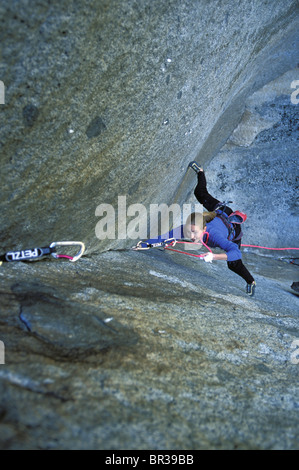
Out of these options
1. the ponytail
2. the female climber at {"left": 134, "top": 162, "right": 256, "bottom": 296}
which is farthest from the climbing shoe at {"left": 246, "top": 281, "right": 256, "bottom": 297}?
the ponytail

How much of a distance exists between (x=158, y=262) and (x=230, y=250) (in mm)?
750

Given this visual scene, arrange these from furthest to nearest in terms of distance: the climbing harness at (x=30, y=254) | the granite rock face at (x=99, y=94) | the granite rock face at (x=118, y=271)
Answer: the climbing harness at (x=30, y=254)
the granite rock face at (x=99, y=94)
the granite rock face at (x=118, y=271)

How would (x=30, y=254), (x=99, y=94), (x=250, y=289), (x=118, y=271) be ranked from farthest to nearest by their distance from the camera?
(x=250, y=289), (x=118, y=271), (x=30, y=254), (x=99, y=94)

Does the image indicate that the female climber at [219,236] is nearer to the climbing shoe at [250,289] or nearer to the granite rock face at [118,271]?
the climbing shoe at [250,289]

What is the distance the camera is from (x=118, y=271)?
7.44 ft

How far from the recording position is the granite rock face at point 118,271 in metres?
0.95

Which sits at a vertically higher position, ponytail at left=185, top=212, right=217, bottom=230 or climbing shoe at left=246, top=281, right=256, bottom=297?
ponytail at left=185, top=212, right=217, bottom=230

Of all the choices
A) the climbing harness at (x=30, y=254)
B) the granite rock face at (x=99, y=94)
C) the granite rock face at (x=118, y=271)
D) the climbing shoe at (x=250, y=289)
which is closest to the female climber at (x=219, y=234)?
the climbing shoe at (x=250, y=289)

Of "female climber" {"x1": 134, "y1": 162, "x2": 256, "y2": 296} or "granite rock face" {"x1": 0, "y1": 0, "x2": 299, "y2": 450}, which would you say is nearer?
"granite rock face" {"x1": 0, "y1": 0, "x2": 299, "y2": 450}

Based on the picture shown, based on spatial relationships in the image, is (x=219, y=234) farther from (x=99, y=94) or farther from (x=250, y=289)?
(x=99, y=94)

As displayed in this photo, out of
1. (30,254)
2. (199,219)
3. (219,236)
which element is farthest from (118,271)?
(219,236)

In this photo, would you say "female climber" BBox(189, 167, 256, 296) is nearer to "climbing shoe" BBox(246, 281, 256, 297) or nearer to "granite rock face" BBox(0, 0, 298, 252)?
"climbing shoe" BBox(246, 281, 256, 297)

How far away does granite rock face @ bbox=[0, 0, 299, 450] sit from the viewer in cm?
95
